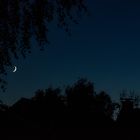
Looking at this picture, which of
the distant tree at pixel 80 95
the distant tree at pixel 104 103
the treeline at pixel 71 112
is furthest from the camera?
the distant tree at pixel 104 103

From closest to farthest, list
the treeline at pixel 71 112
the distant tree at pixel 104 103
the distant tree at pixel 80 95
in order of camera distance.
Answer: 1. the treeline at pixel 71 112
2. the distant tree at pixel 80 95
3. the distant tree at pixel 104 103

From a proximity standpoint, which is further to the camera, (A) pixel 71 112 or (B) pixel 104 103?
(B) pixel 104 103

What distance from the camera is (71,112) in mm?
37500

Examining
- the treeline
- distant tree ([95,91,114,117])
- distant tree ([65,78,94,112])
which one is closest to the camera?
the treeline

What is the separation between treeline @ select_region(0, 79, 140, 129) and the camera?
88.6 ft

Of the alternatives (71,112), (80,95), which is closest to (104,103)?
(80,95)

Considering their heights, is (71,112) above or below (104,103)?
below

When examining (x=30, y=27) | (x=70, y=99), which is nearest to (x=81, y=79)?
(x=70, y=99)

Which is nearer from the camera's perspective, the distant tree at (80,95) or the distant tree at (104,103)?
the distant tree at (80,95)

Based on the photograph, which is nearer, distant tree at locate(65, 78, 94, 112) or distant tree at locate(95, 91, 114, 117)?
distant tree at locate(65, 78, 94, 112)

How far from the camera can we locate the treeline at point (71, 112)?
2702 cm

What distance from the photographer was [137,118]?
35.6 meters

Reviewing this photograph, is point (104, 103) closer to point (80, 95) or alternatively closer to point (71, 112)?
point (80, 95)

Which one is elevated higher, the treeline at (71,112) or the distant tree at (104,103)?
the distant tree at (104,103)
